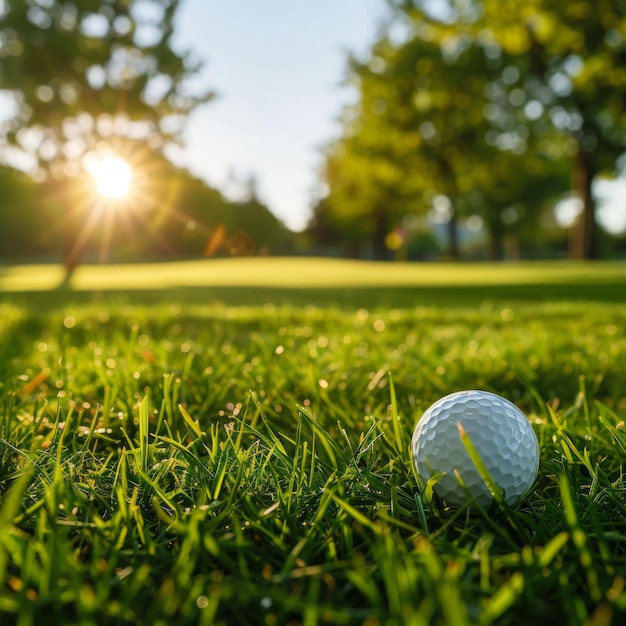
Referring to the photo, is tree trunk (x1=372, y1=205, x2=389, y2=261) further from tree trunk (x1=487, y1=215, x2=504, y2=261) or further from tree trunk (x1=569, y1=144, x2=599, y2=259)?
tree trunk (x1=569, y1=144, x2=599, y2=259)

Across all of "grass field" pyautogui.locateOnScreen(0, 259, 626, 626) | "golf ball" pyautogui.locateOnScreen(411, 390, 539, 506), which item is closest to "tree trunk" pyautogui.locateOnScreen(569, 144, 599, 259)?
"grass field" pyautogui.locateOnScreen(0, 259, 626, 626)

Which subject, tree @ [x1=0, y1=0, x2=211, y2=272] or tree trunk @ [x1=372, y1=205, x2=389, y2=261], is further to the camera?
tree trunk @ [x1=372, y1=205, x2=389, y2=261]

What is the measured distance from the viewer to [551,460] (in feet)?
5.74

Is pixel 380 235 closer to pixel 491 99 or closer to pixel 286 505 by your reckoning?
pixel 491 99

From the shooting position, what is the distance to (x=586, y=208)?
25281 millimetres

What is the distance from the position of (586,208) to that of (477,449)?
2656cm

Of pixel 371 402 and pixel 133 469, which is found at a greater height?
pixel 371 402

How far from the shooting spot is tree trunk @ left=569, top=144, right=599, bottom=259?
25.4m

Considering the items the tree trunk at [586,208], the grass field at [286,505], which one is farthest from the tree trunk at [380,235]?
the grass field at [286,505]

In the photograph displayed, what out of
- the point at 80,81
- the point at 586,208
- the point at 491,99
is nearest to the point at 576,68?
the point at 491,99

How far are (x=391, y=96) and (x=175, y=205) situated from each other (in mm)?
24233

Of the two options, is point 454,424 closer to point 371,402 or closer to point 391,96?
point 371,402

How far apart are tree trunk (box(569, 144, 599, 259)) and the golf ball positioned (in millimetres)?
26316

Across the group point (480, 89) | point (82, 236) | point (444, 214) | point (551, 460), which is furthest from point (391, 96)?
point (551, 460)
